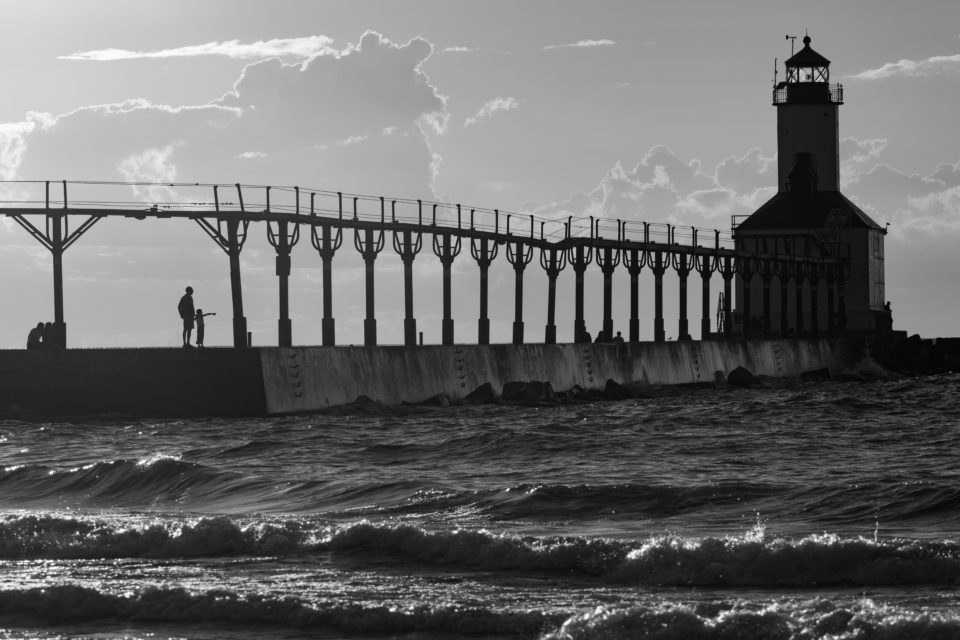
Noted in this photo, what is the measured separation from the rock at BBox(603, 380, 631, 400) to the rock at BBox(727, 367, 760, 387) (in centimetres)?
943

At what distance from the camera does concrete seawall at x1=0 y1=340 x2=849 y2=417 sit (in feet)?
97.8

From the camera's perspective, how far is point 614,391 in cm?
4303

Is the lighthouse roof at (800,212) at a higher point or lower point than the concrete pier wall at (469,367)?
higher

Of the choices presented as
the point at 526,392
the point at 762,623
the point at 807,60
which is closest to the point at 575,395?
the point at 526,392

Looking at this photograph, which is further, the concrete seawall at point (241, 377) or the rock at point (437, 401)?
the rock at point (437, 401)

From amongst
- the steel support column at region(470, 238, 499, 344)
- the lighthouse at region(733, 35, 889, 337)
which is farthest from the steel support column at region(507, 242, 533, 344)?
the lighthouse at region(733, 35, 889, 337)

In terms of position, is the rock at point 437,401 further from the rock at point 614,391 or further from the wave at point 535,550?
the wave at point 535,550

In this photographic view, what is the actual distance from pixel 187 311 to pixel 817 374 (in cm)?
3500

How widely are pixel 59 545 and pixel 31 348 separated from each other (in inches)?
712

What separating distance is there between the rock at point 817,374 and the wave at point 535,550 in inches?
1835

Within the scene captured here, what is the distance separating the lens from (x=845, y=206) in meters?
76.2

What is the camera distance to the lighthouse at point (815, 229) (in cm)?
7456

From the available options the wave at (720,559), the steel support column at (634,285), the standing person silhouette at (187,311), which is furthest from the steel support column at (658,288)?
the wave at (720,559)

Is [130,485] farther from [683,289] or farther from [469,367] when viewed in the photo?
[683,289]
